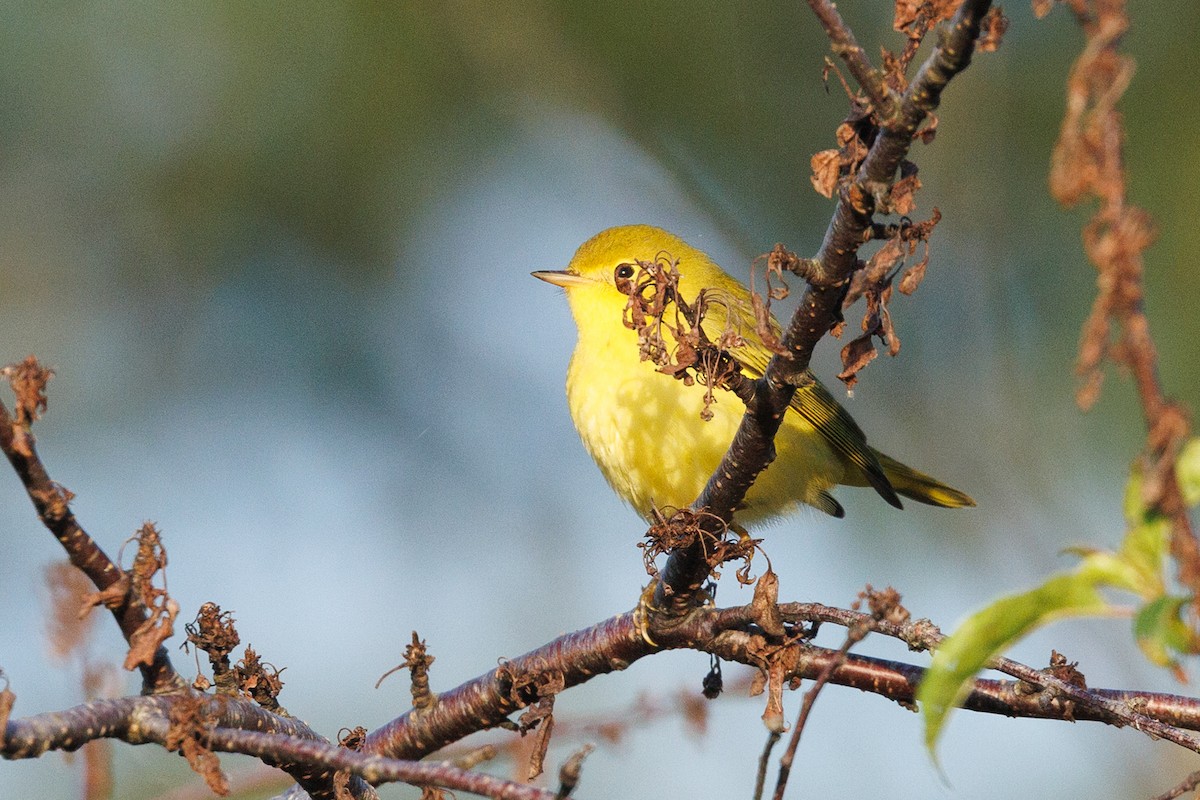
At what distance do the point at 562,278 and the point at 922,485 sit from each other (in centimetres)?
165

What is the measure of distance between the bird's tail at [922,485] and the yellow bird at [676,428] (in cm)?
25

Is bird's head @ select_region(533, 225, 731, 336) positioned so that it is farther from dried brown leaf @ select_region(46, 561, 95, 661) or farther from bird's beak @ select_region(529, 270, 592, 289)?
dried brown leaf @ select_region(46, 561, 95, 661)

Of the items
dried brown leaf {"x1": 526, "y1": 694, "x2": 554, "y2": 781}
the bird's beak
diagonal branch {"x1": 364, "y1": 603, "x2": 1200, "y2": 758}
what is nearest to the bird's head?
the bird's beak

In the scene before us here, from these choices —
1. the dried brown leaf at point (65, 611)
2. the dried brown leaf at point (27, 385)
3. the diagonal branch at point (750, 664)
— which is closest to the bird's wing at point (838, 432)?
the diagonal branch at point (750, 664)

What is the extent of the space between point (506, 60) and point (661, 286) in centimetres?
406

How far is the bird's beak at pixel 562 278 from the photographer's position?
4605 millimetres

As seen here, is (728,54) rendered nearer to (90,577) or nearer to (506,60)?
(506,60)

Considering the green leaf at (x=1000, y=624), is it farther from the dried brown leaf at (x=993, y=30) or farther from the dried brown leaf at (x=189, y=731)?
the dried brown leaf at (x=189, y=731)

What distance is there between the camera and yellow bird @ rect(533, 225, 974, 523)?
3.75m

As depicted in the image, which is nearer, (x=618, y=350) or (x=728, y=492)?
(x=728, y=492)

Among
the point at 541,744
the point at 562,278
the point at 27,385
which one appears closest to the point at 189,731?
the point at 27,385

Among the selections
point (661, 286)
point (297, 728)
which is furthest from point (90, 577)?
point (661, 286)

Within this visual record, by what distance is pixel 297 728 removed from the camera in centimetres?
216

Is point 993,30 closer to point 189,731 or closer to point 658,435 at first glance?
point 189,731
